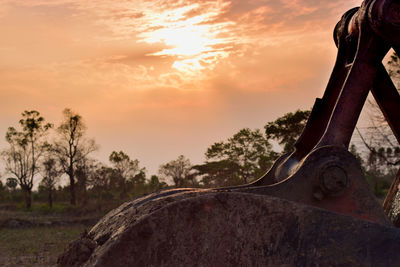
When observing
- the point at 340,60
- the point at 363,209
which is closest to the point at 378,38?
the point at 340,60

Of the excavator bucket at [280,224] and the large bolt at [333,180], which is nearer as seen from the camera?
the excavator bucket at [280,224]

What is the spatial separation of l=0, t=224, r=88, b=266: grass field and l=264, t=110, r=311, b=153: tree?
12485 mm

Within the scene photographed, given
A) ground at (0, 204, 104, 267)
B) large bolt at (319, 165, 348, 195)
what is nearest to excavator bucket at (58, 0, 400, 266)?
large bolt at (319, 165, 348, 195)

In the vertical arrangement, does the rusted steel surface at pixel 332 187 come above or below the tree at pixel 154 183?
below

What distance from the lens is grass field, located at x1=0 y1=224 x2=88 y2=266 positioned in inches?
672

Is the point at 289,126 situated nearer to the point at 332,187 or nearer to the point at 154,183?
the point at 154,183

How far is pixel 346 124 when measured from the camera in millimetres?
3729

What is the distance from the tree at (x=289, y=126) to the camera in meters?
29.9

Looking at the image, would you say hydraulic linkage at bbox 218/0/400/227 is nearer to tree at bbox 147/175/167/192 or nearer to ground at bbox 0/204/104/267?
ground at bbox 0/204/104/267

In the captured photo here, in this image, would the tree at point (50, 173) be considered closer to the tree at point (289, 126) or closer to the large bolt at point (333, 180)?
the tree at point (289, 126)

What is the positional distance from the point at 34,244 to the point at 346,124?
19717 mm

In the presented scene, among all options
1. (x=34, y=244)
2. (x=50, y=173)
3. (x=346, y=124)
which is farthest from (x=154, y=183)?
(x=346, y=124)

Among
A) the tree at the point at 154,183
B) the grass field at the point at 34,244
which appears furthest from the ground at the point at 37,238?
the tree at the point at 154,183

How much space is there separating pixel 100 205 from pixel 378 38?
33.0 m
